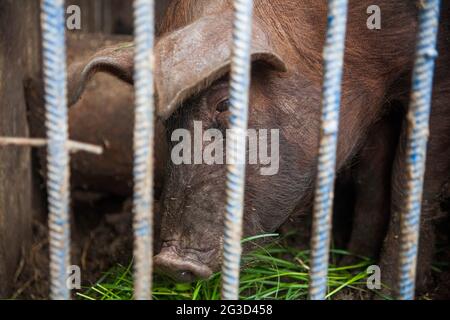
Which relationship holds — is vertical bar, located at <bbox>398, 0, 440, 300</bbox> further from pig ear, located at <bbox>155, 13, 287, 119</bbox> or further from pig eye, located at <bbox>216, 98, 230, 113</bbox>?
pig eye, located at <bbox>216, 98, 230, 113</bbox>

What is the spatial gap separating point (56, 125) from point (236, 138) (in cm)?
49

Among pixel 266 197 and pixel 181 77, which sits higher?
pixel 181 77

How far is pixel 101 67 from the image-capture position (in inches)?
103

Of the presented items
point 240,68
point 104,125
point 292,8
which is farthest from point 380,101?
point 104,125

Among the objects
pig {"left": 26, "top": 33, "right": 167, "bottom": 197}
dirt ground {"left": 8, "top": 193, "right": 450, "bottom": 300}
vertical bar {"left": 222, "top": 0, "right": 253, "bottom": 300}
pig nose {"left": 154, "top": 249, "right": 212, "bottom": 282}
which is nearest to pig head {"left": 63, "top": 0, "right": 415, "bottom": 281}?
pig nose {"left": 154, "top": 249, "right": 212, "bottom": 282}

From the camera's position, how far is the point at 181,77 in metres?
2.13

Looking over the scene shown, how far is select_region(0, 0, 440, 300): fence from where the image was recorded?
1.73 meters

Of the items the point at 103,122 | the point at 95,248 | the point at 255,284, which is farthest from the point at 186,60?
the point at 95,248

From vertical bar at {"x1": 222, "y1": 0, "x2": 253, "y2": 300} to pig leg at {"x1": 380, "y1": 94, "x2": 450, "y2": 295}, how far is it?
4.61 feet

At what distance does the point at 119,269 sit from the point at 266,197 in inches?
31.5

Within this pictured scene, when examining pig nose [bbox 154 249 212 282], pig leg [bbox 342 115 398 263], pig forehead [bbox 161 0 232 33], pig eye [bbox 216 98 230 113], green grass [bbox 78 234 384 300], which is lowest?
green grass [bbox 78 234 384 300]

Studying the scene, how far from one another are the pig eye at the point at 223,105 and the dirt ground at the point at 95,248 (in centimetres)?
103

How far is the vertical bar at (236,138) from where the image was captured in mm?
1747

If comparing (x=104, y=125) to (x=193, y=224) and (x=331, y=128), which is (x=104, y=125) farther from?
(x=331, y=128)
